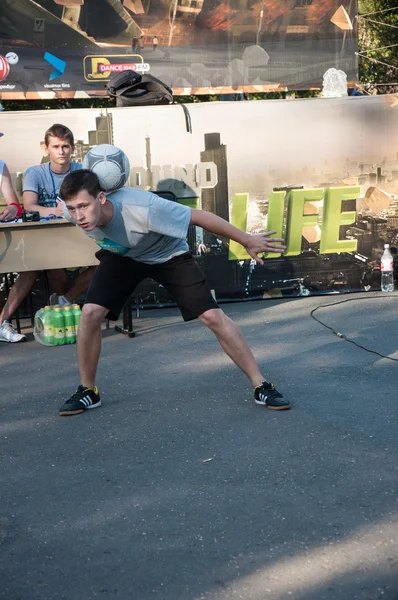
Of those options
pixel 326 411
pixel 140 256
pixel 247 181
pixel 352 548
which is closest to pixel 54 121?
pixel 247 181

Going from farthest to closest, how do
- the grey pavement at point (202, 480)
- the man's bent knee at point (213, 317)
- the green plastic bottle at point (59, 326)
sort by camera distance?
→ the green plastic bottle at point (59, 326) < the man's bent knee at point (213, 317) < the grey pavement at point (202, 480)

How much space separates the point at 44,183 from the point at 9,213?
0.71 metres

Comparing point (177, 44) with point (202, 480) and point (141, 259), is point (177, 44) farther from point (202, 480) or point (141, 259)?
point (202, 480)

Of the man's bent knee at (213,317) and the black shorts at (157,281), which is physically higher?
the black shorts at (157,281)

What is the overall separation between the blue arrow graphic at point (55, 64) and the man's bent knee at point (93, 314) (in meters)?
6.69

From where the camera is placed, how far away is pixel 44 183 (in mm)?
9070

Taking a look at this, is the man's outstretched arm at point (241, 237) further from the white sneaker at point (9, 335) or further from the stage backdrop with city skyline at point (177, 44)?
the stage backdrop with city skyline at point (177, 44)

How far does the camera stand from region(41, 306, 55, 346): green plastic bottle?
8705mm

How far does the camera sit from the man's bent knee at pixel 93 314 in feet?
19.9

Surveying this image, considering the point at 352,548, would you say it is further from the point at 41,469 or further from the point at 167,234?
the point at 167,234

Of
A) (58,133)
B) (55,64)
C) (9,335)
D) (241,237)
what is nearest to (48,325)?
(9,335)

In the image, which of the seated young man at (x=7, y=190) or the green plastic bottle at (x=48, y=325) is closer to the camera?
the green plastic bottle at (x=48, y=325)

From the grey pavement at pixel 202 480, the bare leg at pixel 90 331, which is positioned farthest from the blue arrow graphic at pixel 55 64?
the bare leg at pixel 90 331

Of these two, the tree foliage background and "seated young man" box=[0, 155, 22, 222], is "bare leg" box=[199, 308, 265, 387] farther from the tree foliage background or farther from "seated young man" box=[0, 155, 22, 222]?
the tree foliage background
